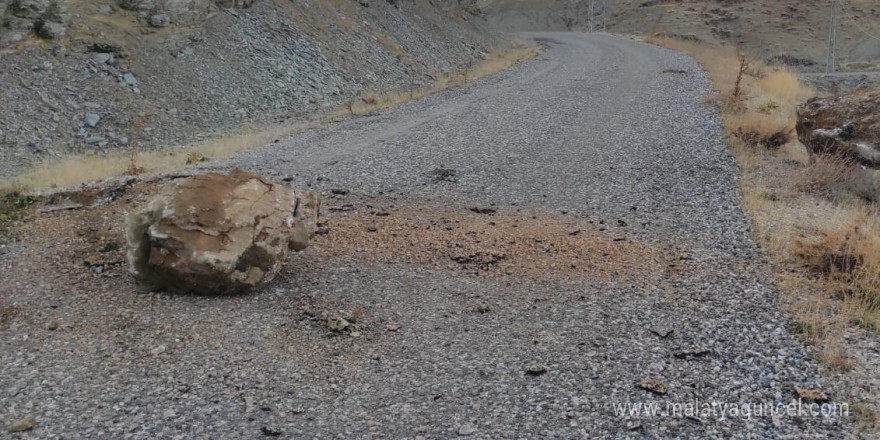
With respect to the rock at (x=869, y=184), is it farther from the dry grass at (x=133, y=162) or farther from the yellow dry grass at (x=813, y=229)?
the dry grass at (x=133, y=162)

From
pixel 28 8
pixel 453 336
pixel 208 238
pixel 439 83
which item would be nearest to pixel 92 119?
pixel 28 8

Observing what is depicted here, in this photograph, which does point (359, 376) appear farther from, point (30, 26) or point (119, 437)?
point (30, 26)

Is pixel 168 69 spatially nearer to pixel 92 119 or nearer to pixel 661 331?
pixel 92 119

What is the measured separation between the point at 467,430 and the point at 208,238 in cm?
292

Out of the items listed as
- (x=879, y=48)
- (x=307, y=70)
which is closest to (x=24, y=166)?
(x=307, y=70)

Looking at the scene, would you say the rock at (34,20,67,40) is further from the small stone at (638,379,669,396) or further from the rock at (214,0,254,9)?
the small stone at (638,379,669,396)

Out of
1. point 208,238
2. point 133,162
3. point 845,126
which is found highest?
point 845,126

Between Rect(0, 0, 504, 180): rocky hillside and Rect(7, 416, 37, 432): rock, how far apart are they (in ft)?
32.0

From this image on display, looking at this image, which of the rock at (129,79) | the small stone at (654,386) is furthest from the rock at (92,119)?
the small stone at (654,386)

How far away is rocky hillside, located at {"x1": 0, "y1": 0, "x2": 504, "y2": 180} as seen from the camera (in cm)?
1343

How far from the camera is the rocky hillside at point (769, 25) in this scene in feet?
178

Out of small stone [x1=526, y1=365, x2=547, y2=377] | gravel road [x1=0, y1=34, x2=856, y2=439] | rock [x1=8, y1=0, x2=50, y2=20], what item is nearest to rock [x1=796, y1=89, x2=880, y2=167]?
gravel road [x1=0, y1=34, x2=856, y2=439]

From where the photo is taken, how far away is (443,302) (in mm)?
5473

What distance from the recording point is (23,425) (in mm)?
3764
